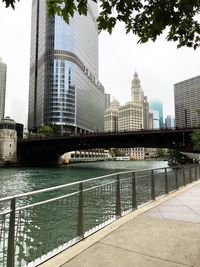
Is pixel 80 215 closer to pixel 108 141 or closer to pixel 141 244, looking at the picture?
pixel 141 244

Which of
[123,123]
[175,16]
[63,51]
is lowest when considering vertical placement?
[175,16]

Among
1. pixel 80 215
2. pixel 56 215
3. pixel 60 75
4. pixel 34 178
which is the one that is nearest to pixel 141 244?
pixel 80 215

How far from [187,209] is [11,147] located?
83426 mm

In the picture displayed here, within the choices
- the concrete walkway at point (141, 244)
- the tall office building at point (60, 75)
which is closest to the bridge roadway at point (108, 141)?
the concrete walkway at point (141, 244)

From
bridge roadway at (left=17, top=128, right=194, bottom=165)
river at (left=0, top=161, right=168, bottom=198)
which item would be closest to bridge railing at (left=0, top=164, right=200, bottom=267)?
river at (left=0, top=161, right=168, bottom=198)

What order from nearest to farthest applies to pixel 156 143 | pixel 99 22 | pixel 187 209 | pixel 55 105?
1. pixel 99 22
2. pixel 187 209
3. pixel 156 143
4. pixel 55 105

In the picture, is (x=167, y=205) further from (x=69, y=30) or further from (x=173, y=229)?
(x=69, y=30)

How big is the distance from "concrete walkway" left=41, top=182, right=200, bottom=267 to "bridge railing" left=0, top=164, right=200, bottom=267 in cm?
43

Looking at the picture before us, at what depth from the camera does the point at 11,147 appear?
87000 mm

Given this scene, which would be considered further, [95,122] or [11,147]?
[95,122]

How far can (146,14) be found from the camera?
4434 millimetres

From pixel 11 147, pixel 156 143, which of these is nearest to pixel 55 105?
pixel 11 147

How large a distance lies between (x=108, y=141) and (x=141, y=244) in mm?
64713

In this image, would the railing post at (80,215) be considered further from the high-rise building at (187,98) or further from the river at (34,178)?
the high-rise building at (187,98)
